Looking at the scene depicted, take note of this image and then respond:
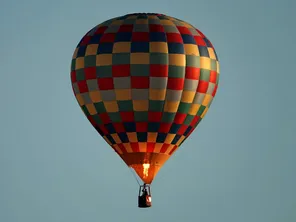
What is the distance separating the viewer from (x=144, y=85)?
126m

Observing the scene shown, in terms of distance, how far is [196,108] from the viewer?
418 feet

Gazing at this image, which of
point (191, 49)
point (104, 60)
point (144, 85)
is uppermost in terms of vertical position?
point (191, 49)

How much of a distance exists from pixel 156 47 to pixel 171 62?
3.09ft

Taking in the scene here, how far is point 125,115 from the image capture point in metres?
127

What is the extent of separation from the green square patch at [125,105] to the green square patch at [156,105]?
869 mm

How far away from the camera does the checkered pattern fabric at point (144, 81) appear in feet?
415

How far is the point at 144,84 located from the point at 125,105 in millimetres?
1254

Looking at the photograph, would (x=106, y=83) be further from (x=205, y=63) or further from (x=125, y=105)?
(x=205, y=63)

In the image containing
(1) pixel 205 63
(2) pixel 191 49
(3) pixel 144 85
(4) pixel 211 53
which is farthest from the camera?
(4) pixel 211 53

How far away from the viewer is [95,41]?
418 ft

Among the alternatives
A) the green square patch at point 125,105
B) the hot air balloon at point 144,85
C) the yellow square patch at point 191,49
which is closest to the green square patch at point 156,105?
the hot air balloon at point 144,85

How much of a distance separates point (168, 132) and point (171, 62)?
312 cm

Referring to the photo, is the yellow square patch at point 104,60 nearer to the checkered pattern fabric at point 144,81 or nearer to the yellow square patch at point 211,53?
the checkered pattern fabric at point 144,81

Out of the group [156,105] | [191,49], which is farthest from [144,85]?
[191,49]
